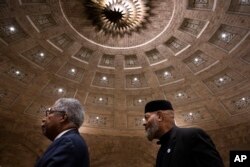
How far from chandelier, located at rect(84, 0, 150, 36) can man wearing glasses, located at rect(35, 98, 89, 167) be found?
463 inches

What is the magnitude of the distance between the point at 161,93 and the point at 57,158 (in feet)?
54.6

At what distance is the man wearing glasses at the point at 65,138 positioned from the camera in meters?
2.85

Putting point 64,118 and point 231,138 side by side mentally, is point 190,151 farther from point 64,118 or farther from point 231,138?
point 231,138

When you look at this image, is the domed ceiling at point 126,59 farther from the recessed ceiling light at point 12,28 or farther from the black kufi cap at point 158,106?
the black kufi cap at point 158,106

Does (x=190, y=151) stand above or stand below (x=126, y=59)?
below

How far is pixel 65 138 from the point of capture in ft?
10.0

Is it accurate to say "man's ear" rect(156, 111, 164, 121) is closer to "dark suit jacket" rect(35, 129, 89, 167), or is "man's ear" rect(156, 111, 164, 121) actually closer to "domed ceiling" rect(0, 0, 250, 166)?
"dark suit jacket" rect(35, 129, 89, 167)

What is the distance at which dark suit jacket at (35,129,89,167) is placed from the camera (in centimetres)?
281

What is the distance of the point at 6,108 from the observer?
58.5ft

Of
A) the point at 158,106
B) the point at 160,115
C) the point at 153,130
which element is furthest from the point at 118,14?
the point at 153,130

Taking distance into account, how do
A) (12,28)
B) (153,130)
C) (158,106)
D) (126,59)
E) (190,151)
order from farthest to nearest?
1. (126,59)
2. (12,28)
3. (158,106)
4. (153,130)
5. (190,151)

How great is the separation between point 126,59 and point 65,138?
15139mm

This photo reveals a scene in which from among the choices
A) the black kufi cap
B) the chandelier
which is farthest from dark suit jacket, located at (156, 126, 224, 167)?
the chandelier

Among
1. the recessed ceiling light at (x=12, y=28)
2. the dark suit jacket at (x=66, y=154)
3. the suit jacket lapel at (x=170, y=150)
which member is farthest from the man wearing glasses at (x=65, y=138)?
the recessed ceiling light at (x=12, y=28)
